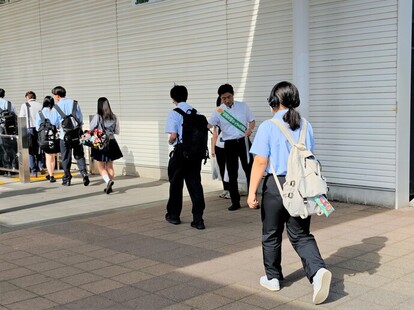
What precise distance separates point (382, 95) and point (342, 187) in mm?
1495

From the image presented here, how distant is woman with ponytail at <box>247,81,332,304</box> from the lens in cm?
430

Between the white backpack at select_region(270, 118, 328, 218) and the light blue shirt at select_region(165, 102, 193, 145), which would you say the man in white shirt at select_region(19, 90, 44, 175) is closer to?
the light blue shirt at select_region(165, 102, 193, 145)

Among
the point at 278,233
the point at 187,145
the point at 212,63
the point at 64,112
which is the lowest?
the point at 278,233

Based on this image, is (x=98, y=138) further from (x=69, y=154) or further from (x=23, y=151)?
(x=23, y=151)

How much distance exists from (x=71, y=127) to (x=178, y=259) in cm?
528

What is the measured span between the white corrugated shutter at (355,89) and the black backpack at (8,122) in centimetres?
684

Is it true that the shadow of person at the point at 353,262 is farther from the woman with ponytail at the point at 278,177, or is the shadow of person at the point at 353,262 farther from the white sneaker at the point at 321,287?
the woman with ponytail at the point at 278,177

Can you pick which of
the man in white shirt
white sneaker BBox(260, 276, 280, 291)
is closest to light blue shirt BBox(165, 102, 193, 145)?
white sneaker BBox(260, 276, 280, 291)

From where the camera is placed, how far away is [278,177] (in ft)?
14.2

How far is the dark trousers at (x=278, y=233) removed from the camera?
170 inches

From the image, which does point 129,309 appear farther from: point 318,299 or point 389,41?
point 389,41

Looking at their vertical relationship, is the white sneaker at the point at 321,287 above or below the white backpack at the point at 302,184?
below

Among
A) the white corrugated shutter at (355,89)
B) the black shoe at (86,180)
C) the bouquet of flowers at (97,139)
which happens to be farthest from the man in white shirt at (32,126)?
the white corrugated shutter at (355,89)

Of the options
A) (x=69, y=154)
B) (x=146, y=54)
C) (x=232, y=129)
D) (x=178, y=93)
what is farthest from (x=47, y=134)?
(x=178, y=93)
